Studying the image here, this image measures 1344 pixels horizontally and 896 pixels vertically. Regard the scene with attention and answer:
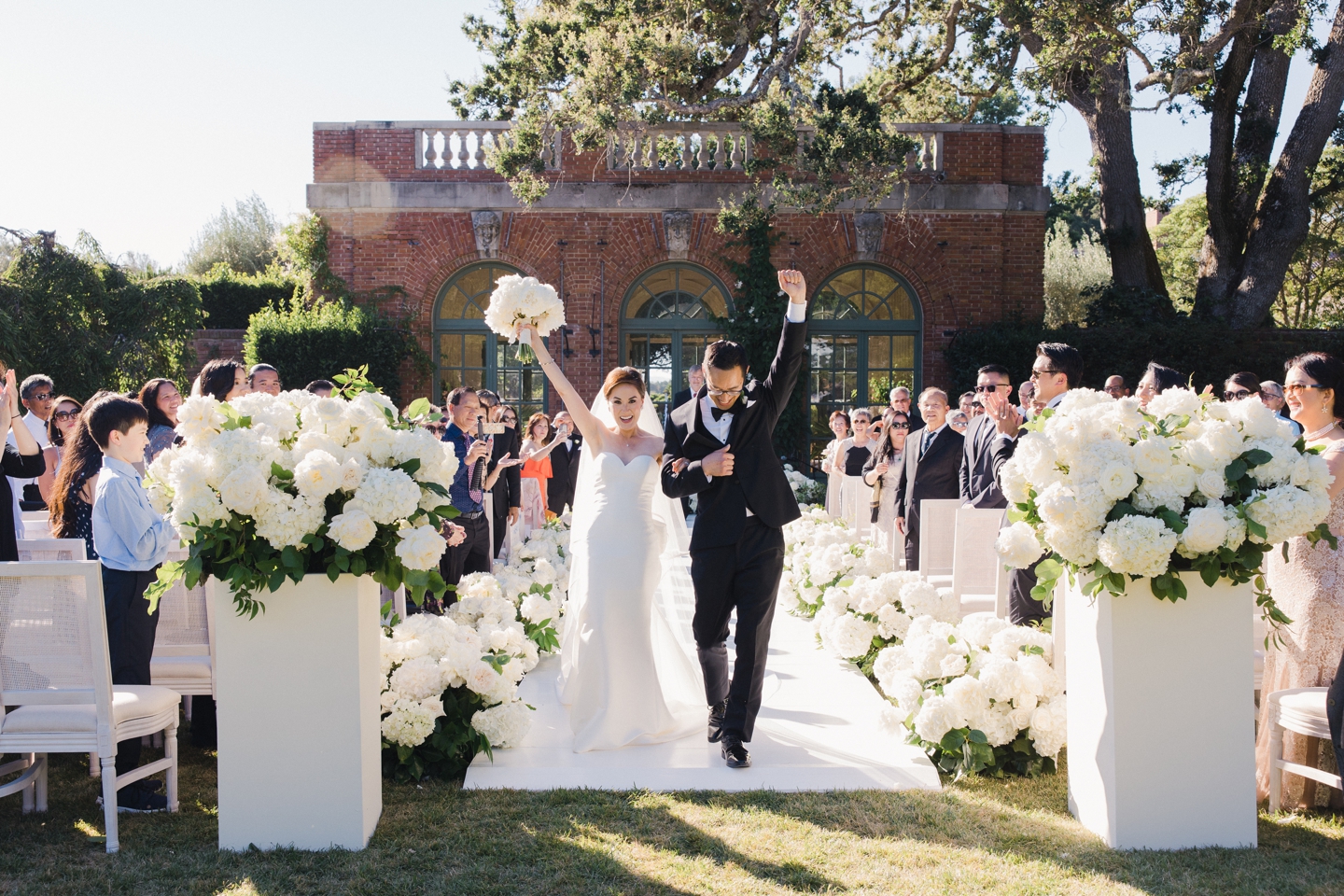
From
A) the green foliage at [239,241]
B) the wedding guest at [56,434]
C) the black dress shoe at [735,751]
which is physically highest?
the green foliage at [239,241]

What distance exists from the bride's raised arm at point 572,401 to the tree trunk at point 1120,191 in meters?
14.5

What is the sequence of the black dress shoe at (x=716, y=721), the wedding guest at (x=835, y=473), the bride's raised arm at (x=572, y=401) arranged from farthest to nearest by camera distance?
the wedding guest at (x=835, y=473) → the black dress shoe at (x=716, y=721) → the bride's raised arm at (x=572, y=401)

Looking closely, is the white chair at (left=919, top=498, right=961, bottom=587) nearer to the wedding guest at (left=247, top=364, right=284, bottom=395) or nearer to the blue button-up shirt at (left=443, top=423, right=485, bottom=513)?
the blue button-up shirt at (left=443, top=423, right=485, bottom=513)

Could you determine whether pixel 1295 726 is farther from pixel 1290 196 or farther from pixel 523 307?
pixel 1290 196

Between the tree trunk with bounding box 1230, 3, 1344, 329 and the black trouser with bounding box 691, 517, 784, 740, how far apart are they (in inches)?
594

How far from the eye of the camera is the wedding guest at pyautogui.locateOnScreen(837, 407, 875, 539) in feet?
33.2

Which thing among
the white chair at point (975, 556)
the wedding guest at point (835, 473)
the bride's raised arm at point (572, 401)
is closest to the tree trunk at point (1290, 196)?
the wedding guest at point (835, 473)

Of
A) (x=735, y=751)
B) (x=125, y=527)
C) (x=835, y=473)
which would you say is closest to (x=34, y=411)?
(x=125, y=527)

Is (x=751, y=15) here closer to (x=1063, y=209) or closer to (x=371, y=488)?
(x=371, y=488)

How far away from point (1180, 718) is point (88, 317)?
1527 centimetres

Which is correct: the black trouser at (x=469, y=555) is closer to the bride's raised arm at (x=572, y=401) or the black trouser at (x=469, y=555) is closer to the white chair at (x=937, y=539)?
the bride's raised arm at (x=572, y=401)

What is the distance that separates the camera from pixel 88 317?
1470cm

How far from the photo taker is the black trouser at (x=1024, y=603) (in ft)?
18.0

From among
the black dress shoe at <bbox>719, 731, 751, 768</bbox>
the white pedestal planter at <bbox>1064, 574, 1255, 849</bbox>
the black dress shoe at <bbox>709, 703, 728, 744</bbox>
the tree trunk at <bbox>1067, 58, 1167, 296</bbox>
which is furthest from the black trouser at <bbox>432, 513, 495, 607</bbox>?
the tree trunk at <bbox>1067, 58, 1167, 296</bbox>
